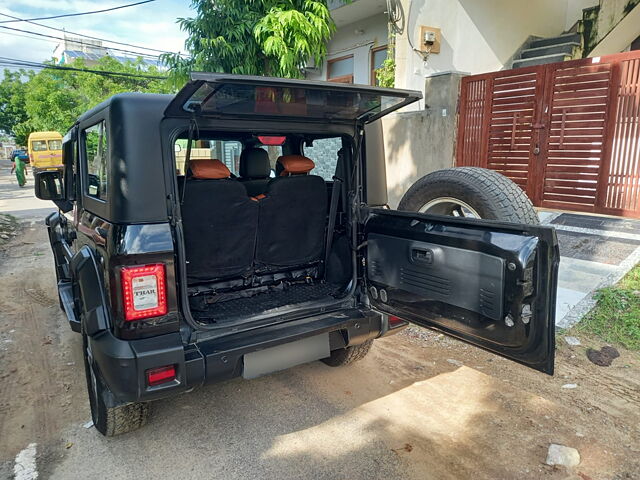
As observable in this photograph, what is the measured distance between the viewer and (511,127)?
658 centimetres

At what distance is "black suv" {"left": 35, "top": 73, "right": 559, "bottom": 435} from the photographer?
2078 mm

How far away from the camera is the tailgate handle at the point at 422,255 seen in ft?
7.70

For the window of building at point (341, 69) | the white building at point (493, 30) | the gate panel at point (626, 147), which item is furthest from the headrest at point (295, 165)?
the window of building at point (341, 69)

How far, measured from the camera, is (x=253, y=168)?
127 inches

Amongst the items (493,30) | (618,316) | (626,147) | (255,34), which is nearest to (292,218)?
(618,316)

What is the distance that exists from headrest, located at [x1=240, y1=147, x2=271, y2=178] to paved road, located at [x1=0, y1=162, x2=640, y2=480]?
5.01 ft

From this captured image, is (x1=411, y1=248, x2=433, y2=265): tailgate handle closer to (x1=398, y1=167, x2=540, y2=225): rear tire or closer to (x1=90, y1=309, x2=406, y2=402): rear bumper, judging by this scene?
(x1=398, y1=167, x2=540, y2=225): rear tire

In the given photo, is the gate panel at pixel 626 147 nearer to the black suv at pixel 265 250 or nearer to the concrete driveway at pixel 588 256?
the concrete driveway at pixel 588 256

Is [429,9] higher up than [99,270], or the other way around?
[429,9]

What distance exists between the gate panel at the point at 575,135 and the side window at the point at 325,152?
342 centimetres

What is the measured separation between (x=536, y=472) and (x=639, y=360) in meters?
1.69

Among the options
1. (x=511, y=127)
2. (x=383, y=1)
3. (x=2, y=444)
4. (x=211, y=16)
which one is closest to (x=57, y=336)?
(x=2, y=444)

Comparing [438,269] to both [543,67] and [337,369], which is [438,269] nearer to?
[337,369]

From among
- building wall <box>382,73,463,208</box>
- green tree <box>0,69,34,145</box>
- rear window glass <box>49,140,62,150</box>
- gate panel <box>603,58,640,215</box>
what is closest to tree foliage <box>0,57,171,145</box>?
rear window glass <box>49,140,62,150</box>
